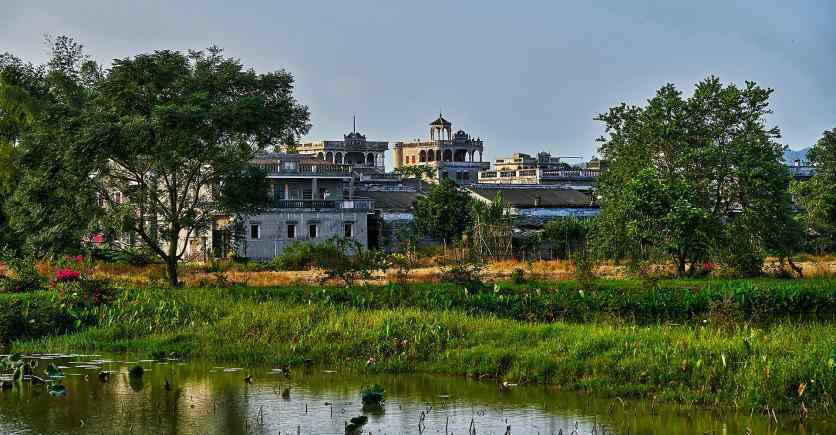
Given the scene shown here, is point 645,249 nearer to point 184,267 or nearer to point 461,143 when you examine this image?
point 184,267

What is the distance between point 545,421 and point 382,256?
22.8m

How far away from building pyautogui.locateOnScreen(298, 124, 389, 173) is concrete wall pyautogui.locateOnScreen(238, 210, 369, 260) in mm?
42284

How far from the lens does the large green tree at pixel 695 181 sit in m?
42.7

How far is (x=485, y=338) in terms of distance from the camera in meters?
24.8

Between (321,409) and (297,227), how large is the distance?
42645mm

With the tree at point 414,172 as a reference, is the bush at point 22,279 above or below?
below

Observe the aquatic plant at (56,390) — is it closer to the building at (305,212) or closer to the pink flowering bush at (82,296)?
the pink flowering bush at (82,296)

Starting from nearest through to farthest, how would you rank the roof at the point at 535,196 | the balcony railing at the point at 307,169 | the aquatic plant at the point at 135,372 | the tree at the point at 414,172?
the aquatic plant at the point at 135,372, the balcony railing at the point at 307,169, the roof at the point at 535,196, the tree at the point at 414,172

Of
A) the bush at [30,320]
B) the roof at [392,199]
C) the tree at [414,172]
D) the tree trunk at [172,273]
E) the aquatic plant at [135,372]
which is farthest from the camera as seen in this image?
the tree at [414,172]

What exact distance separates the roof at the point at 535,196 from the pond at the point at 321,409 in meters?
50.2

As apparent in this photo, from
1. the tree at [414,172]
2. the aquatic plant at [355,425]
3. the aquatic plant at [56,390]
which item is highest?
the tree at [414,172]

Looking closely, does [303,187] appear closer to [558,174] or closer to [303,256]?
[303,256]

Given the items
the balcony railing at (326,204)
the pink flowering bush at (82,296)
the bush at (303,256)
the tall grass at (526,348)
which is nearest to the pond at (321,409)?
the tall grass at (526,348)

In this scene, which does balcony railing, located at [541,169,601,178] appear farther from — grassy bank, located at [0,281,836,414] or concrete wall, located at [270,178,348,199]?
grassy bank, located at [0,281,836,414]
